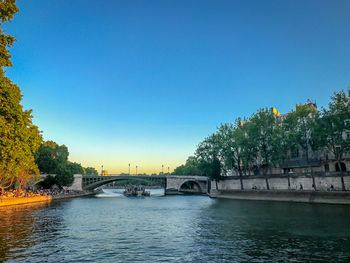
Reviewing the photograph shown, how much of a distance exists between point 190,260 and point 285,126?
190ft

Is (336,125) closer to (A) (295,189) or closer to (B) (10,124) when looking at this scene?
(A) (295,189)

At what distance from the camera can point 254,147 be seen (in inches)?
2753

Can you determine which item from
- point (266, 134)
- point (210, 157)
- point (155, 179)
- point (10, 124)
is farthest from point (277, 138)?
point (155, 179)

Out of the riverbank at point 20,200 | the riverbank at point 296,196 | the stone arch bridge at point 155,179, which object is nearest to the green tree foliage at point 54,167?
the stone arch bridge at point 155,179

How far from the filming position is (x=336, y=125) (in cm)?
5141

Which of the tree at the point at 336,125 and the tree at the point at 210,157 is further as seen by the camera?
the tree at the point at 210,157

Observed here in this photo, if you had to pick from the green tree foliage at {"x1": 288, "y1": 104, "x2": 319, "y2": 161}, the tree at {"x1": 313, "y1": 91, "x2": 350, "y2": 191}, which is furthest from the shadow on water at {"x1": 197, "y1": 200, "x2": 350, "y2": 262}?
the green tree foliage at {"x1": 288, "y1": 104, "x2": 319, "y2": 161}

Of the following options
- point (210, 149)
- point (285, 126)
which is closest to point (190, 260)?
point (285, 126)

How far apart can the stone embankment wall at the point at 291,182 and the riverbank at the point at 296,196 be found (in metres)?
5.91

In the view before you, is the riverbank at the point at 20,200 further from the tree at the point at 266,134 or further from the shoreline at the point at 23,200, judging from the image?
the tree at the point at 266,134

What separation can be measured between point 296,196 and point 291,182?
9.74m

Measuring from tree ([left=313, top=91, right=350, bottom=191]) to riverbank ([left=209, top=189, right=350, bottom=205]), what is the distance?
17.7 feet

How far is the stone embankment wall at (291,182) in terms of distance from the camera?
182 feet

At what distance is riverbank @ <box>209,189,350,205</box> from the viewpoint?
4751 centimetres
